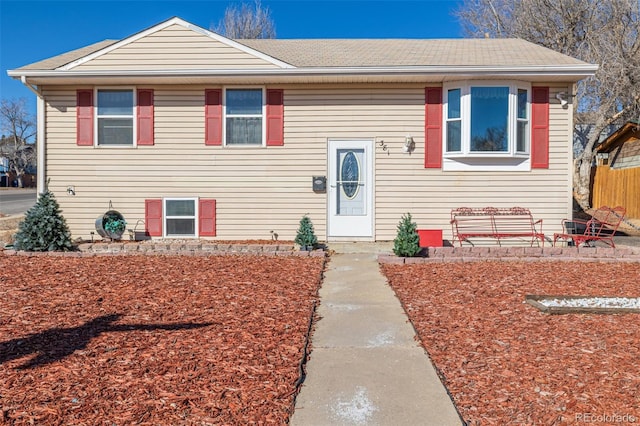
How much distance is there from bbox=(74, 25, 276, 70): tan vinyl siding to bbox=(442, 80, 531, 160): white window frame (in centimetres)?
395

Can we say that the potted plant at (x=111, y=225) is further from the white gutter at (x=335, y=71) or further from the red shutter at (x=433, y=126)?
the red shutter at (x=433, y=126)

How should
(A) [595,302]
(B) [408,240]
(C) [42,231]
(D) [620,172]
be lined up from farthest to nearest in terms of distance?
1. (D) [620,172]
2. (C) [42,231]
3. (B) [408,240]
4. (A) [595,302]

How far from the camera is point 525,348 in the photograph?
11.1ft

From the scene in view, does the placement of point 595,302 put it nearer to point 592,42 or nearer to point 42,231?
point 42,231

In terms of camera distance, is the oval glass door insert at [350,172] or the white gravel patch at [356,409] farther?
the oval glass door insert at [350,172]

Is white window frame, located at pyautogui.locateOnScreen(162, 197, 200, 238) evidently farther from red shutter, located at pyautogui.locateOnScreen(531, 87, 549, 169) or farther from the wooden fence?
the wooden fence

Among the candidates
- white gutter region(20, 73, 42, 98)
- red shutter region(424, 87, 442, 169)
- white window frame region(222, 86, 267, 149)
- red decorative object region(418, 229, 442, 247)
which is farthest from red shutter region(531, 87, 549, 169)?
white gutter region(20, 73, 42, 98)

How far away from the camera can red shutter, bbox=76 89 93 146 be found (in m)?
8.72

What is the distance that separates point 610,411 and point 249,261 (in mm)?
5428

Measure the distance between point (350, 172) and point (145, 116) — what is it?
4.13 m

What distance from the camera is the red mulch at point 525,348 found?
2.51m

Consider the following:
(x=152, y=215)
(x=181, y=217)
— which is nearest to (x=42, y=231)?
(x=152, y=215)

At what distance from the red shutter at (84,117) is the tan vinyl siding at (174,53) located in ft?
2.65

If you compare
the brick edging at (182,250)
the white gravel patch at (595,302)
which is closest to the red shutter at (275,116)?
the brick edging at (182,250)
